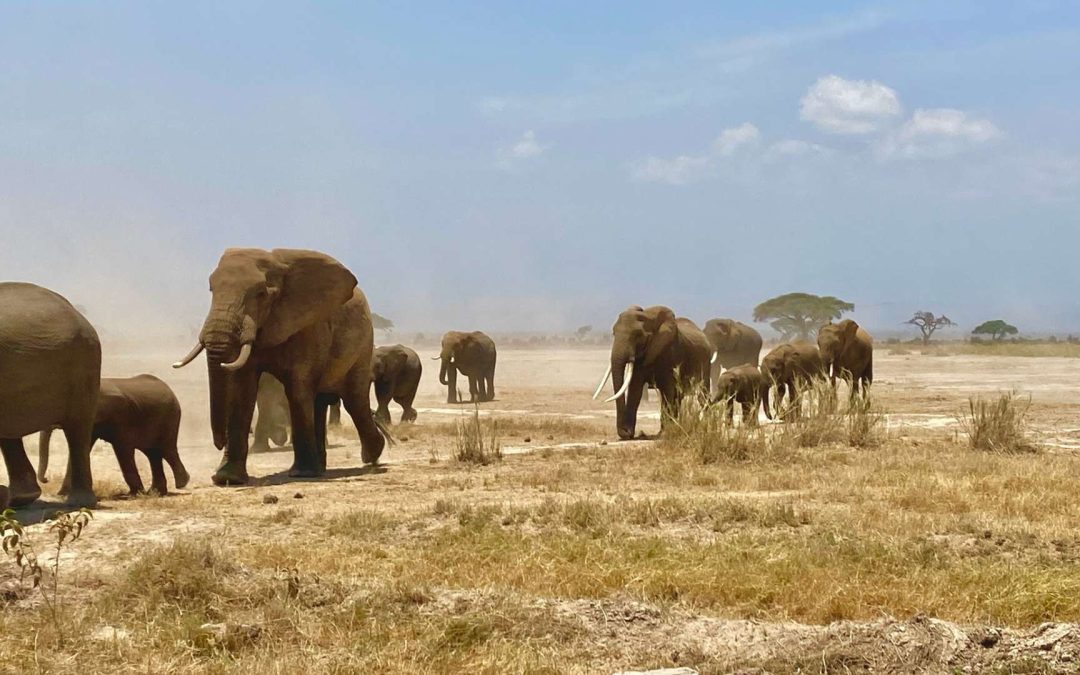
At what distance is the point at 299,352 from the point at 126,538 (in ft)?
17.9

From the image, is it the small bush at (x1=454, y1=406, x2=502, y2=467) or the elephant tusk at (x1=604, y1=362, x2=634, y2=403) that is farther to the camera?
the elephant tusk at (x1=604, y1=362, x2=634, y2=403)

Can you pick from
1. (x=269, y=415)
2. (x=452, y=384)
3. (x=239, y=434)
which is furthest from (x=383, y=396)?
(x=239, y=434)

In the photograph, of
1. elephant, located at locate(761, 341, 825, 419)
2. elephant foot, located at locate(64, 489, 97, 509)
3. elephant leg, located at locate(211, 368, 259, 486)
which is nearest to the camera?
elephant foot, located at locate(64, 489, 97, 509)

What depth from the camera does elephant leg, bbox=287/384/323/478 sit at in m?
14.3

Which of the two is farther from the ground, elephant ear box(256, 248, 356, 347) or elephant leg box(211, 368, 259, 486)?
elephant ear box(256, 248, 356, 347)

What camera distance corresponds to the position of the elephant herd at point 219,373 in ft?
33.9

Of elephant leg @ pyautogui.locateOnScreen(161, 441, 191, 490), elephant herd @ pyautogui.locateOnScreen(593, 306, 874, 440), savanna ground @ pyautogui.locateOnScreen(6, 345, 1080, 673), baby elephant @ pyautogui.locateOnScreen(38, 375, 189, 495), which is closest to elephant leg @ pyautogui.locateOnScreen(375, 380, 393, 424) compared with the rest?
elephant herd @ pyautogui.locateOnScreen(593, 306, 874, 440)

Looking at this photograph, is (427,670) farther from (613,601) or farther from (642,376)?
(642,376)

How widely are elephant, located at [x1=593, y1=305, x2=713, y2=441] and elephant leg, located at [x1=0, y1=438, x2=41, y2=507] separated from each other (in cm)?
1001

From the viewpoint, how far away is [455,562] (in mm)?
8266

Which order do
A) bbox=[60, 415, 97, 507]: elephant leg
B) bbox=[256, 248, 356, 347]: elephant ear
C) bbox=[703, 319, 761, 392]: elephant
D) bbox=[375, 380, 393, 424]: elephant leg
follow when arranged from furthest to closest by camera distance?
bbox=[703, 319, 761, 392]: elephant, bbox=[375, 380, 393, 424]: elephant leg, bbox=[256, 248, 356, 347]: elephant ear, bbox=[60, 415, 97, 507]: elephant leg

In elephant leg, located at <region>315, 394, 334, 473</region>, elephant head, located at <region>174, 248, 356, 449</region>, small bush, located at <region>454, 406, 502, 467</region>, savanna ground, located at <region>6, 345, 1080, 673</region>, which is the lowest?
savanna ground, located at <region>6, 345, 1080, 673</region>

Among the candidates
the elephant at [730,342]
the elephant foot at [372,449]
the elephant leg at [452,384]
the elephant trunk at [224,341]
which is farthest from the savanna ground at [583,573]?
the elephant at [730,342]

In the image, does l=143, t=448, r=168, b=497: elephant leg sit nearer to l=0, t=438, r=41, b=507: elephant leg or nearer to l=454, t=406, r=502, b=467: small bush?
l=0, t=438, r=41, b=507: elephant leg
